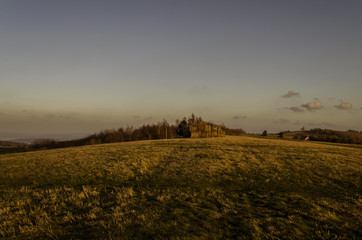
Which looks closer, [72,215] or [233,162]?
[72,215]

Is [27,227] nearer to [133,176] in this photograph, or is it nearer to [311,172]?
[133,176]

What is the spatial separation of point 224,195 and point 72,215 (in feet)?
23.5

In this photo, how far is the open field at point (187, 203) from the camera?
6.55m

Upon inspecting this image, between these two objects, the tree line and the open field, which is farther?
the tree line

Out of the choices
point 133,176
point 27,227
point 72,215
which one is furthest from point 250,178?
point 27,227

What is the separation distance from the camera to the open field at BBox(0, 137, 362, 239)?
6.55 meters

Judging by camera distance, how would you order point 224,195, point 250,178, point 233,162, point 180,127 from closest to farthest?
1. point 224,195
2. point 250,178
3. point 233,162
4. point 180,127

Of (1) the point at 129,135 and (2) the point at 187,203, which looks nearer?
(2) the point at 187,203

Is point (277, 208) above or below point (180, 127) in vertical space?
below

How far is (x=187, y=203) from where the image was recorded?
887 centimetres

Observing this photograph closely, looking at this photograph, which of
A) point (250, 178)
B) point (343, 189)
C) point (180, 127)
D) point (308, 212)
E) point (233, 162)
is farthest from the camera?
point (180, 127)

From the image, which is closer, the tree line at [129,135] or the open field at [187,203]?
the open field at [187,203]

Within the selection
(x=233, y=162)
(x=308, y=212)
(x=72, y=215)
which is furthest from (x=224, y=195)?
(x=233, y=162)

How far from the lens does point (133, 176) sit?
1433 centimetres
